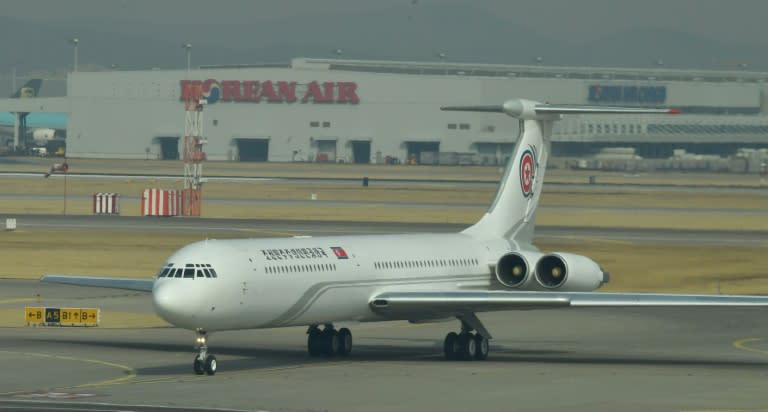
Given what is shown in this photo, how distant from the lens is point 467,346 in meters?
38.2

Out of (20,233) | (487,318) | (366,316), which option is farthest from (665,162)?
(366,316)

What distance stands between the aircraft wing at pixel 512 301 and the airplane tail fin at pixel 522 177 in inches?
211

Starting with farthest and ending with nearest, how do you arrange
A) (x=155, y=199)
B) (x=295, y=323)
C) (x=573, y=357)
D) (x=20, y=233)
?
(x=155, y=199), (x=20, y=233), (x=573, y=357), (x=295, y=323)

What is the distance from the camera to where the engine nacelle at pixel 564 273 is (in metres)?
39.3

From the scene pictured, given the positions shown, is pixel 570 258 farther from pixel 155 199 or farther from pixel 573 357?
pixel 155 199

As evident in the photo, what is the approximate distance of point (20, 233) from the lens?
78.1 metres

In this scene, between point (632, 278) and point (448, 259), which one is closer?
point (448, 259)

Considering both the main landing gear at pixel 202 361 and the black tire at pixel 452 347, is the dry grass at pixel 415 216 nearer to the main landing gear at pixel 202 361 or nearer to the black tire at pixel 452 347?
the black tire at pixel 452 347

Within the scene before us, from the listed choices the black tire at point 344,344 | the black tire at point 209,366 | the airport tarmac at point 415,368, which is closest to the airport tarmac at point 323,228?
the airport tarmac at point 415,368

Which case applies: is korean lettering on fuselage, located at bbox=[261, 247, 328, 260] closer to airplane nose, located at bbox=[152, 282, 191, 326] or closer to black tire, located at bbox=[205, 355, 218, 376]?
black tire, located at bbox=[205, 355, 218, 376]

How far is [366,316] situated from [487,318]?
12.2 m

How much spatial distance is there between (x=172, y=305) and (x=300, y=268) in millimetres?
4061

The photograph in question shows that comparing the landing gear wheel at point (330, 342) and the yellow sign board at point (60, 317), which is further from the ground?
the landing gear wheel at point (330, 342)

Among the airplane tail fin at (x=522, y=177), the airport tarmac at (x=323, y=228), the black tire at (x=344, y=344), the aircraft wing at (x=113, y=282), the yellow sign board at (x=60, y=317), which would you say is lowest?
the yellow sign board at (x=60, y=317)
